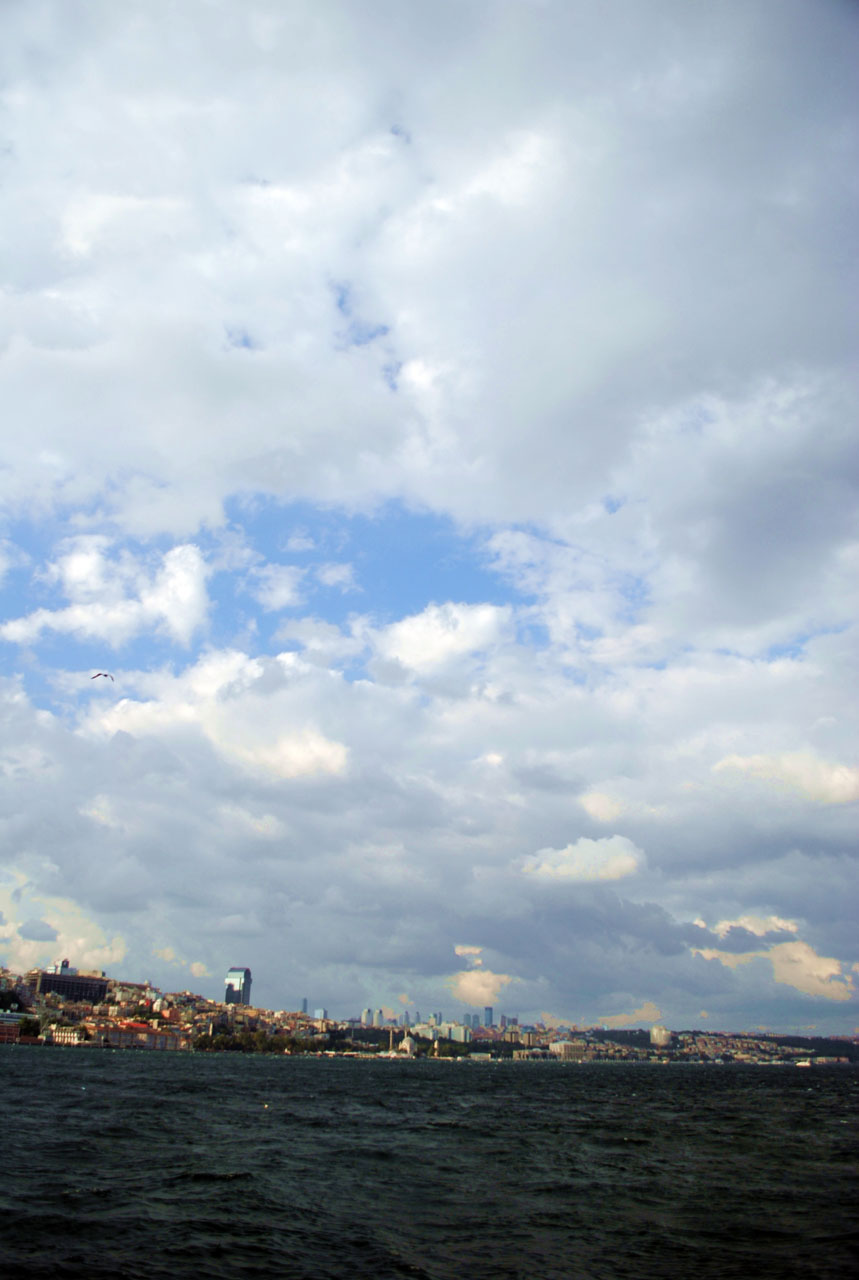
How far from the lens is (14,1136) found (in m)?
39.8

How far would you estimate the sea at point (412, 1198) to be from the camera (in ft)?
66.4

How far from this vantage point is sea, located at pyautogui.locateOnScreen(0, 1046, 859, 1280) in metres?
20.2

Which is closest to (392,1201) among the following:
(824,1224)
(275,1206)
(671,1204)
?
(275,1206)

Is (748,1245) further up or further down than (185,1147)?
further up

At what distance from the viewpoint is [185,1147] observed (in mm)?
39031

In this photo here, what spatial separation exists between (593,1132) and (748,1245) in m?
34.1

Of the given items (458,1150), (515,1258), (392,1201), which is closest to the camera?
(515,1258)

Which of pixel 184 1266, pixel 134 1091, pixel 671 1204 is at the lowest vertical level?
pixel 134 1091

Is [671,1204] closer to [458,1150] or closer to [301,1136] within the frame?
[458,1150]

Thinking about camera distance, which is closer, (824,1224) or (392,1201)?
(824,1224)

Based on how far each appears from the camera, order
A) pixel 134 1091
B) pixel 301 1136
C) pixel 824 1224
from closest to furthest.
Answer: pixel 824 1224
pixel 301 1136
pixel 134 1091

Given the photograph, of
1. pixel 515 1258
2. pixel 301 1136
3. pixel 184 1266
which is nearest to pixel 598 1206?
pixel 515 1258

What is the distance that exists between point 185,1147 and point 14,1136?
28.6ft

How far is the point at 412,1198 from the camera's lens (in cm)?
2838
